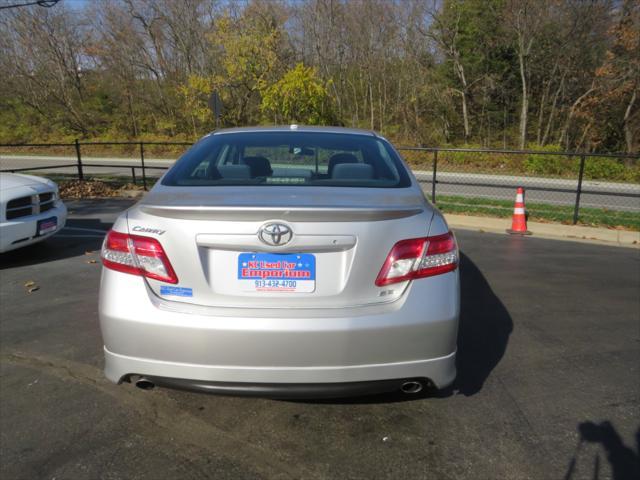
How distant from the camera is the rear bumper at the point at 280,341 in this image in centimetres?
231

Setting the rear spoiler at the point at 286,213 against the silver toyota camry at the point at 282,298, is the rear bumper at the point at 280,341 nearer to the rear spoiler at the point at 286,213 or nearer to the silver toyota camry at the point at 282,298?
the silver toyota camry at the point at 282,298

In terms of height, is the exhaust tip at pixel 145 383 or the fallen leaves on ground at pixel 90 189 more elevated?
the exhaust tip at pixel 145 383

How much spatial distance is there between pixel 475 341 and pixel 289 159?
81.0 inches

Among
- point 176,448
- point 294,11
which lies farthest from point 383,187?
point 294,11

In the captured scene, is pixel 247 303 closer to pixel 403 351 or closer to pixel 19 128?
pixel 403 351

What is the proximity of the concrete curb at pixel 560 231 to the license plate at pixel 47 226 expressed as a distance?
6381mm

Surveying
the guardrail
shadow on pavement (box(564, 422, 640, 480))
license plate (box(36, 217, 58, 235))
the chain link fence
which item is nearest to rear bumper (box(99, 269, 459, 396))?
shadow on pavement (box(564, 422, 640, 480))

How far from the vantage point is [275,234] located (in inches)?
91.0

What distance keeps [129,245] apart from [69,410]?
4.13 feet

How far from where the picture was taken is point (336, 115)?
28766 millimetres

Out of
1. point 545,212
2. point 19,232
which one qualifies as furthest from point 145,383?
point 545,212

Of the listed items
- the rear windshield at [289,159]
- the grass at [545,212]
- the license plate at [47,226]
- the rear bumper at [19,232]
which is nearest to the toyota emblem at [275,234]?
the rear windshield at [289,159]

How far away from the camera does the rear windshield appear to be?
10.5ft

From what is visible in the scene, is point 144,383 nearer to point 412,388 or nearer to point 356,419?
point 356,419
